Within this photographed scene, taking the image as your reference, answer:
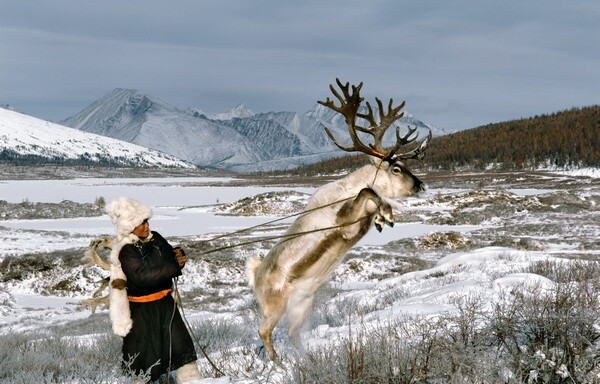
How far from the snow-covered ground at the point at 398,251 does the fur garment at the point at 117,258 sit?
1.06 meters

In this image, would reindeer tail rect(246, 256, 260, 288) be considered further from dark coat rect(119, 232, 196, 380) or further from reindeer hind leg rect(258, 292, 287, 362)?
dark coat rect(119, 232, 196, 380)

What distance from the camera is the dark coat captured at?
520 centimetres

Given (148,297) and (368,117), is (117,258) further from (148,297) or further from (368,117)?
(368,117)

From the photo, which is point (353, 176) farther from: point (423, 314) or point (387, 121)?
point (423, 314)

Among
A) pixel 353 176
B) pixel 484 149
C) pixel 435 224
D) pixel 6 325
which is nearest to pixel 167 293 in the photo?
pixel 353 176

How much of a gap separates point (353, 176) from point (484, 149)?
110 metres

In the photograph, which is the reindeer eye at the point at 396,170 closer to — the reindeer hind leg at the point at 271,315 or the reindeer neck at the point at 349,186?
the reindeer neck at the point at 349,186

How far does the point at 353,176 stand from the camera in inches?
226

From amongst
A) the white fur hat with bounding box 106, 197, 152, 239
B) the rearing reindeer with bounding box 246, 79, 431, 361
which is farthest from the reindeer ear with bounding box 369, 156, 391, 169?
the white fur hat with bounding box 106, 197, 152, 239

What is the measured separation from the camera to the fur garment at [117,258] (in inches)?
208

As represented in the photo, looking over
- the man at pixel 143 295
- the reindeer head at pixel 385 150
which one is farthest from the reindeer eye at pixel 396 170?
the man at pixel 143 295

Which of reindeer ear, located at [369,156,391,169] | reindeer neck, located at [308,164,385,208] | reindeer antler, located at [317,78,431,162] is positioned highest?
reindeer antler, located at [317,78,431,162]

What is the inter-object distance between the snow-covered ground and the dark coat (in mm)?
528

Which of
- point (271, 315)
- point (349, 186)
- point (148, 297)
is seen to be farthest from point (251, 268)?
point (349, 186)
